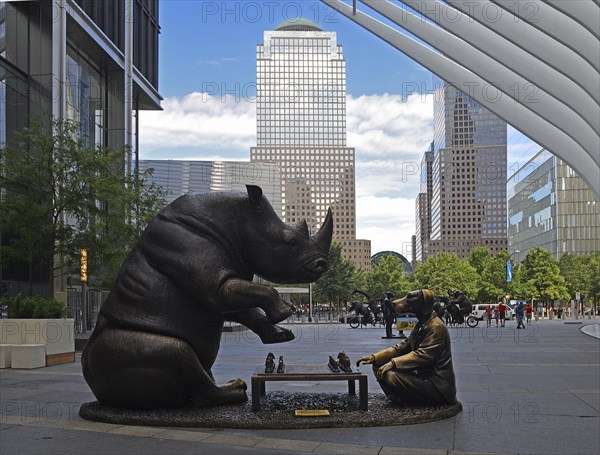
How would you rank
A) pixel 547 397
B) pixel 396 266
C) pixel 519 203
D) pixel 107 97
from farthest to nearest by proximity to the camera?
pixel 519 203, pixel 396 266, pixel 107 97, pixel 547 397

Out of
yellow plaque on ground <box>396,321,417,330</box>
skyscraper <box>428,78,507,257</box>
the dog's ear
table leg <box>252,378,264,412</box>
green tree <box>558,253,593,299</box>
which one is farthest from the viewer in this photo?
skyscraper <box>428,78,507,257</box>

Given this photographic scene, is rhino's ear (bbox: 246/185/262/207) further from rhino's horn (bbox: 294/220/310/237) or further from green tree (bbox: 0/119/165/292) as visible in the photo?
green tree (bbox: 0/119/165/292)

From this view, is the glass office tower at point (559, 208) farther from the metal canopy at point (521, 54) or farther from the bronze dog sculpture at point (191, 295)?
the bronze dog sculpture at point (191, 295)

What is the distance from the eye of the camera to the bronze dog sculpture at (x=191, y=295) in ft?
21.3

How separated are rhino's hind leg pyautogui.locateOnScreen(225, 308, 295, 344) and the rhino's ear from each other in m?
1.08

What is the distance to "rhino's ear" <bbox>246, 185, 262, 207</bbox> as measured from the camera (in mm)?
6848

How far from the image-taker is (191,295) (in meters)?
6.63

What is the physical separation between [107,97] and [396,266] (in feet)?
159

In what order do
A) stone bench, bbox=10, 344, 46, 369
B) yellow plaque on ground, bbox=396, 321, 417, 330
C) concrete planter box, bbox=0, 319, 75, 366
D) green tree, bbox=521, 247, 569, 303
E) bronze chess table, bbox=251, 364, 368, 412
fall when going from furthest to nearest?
green tree, bbox=521, 247, 569, 303 → yellow plaque on ground, bbox=396, 321, 417, 330 → concrete planter box, bbox=0, 319, 75, 366 → stone bench, bbox=10, 344, 46, 369 → bronze chess table, bbox=251, 364, 368, 412

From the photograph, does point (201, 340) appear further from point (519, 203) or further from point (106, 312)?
point (519, 203)

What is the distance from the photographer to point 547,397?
887 cm

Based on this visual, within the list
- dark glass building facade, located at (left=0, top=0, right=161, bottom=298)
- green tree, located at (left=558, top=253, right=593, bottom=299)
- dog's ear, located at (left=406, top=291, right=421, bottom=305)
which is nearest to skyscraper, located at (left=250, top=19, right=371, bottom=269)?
green tree, located at (left=558, top=253, right=593, bottom=299)

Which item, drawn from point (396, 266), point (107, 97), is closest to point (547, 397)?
point (107, 97)

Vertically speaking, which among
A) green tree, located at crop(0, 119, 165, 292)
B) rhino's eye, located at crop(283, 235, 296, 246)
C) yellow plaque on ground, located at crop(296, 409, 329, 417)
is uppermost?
green tree, located at crop(0, 119, 165, 292)
